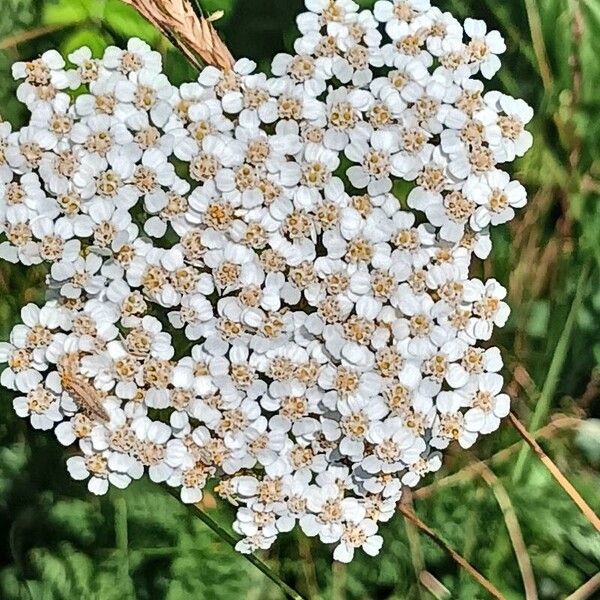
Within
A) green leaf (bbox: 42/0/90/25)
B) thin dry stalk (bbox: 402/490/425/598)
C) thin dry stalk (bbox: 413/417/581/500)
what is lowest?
thin dry stalk (bbox: 402/490/425/598)

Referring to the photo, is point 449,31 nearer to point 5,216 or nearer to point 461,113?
point 461,113

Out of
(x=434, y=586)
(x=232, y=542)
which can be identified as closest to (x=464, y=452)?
(x=434, y=586)

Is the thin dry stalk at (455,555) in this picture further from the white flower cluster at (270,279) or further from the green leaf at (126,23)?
the green leaf at (126,23)

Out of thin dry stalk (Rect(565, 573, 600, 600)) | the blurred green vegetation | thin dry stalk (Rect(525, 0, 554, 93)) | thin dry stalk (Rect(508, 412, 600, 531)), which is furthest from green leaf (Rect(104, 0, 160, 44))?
thin dry stalk (Rect(565, 573, 600, 600))

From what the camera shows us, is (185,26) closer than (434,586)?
Yes

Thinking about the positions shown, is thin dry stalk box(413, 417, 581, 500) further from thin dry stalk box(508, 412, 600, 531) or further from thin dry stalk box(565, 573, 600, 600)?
thin dry stalk box(565, 573, 600, 600)

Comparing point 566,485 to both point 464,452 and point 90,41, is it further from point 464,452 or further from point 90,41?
point 90,41
